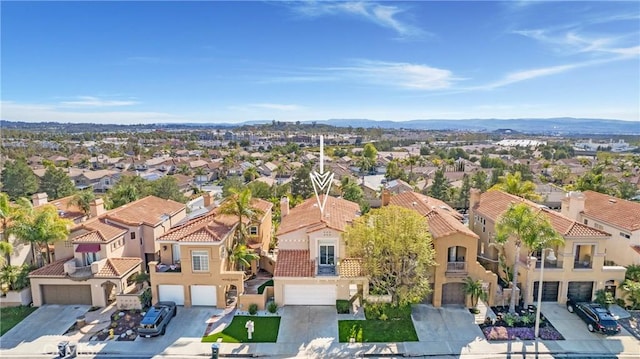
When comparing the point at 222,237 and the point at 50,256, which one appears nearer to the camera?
the point at 222,237

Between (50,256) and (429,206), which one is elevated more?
(429,206)

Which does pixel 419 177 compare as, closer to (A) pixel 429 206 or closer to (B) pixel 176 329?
(A) pixel 429 206

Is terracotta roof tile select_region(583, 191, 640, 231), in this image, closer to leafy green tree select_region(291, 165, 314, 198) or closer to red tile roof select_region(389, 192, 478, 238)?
red tile roof select_region(389, 192, 478, 238)

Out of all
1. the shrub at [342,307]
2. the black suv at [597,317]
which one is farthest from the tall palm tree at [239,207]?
the black suv at [597,317]

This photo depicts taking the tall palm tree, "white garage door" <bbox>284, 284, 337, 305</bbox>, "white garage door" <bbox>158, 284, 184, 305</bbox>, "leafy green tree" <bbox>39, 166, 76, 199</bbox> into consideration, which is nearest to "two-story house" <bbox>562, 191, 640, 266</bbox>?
"white garage door" <bbox>284, 284, 337, 305</bbox>

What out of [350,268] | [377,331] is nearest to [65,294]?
[350,268]

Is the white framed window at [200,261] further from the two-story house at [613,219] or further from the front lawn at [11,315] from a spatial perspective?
the two-story house at [613,219]

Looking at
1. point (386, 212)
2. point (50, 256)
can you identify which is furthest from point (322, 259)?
point (50, 256)
